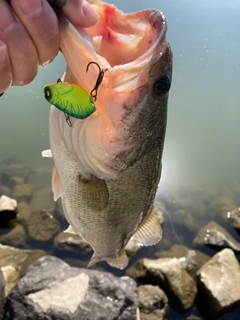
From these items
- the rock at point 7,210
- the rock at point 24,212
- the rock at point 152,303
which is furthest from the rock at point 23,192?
the rock at point 152,303

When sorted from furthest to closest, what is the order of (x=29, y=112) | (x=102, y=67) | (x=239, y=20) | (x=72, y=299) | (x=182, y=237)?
(x=239, y=20), (x=29, y=112), (x=182, y=237), (x=72, y=299), (x=102, y=67)

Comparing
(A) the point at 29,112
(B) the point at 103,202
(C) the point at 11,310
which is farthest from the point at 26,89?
(B) the point at 103,202

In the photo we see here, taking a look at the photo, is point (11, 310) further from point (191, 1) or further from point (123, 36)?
point (191, 1)

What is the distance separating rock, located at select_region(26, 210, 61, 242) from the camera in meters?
4.79

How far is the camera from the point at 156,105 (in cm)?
120

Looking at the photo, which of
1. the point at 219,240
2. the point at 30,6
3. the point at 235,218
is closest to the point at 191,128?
the point at 235,218

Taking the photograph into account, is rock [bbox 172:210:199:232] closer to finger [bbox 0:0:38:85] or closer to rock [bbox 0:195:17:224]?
rock [bbox 0:195:17:224]

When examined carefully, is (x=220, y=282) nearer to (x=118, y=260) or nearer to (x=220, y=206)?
(x=220, y=206)

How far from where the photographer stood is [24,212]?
5.09 m

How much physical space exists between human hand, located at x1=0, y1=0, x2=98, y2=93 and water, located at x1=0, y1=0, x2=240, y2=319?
4.02m

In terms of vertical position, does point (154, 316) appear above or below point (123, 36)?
below

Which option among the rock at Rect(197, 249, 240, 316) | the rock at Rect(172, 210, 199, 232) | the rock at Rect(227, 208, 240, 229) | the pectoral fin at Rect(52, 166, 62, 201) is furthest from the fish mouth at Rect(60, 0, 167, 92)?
the rock at Rect(227, 208, 240, 229)

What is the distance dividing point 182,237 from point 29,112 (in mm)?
3647

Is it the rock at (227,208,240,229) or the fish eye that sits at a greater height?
the fish eye
